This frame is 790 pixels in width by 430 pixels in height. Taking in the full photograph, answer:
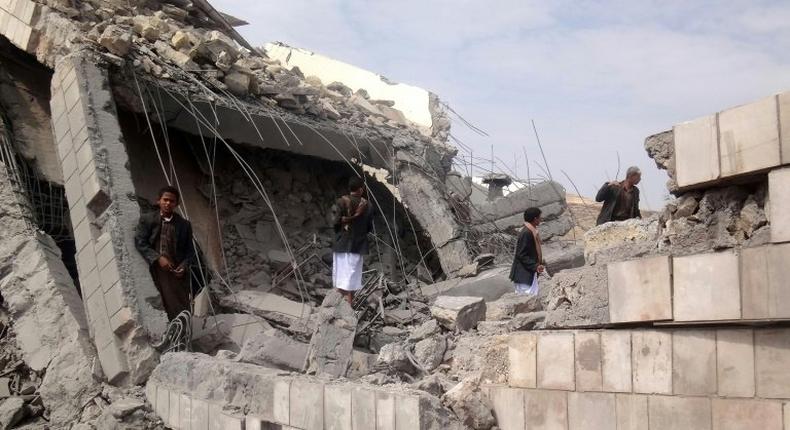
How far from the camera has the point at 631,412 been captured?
347 centimetres

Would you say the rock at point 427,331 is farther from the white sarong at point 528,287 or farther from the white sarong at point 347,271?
the white sarong at point 347,271

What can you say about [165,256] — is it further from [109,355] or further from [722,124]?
[722,124]

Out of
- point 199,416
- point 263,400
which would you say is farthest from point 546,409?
point 199,416

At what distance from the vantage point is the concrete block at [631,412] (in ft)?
11.2

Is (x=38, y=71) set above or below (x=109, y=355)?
above

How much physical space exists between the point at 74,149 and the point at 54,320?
1350 millimetres

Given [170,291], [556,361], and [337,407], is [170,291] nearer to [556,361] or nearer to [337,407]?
[337,407]

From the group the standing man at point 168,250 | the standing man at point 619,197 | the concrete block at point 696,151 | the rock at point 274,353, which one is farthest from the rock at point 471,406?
the standing man at point 619,197

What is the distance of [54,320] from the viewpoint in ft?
21.8

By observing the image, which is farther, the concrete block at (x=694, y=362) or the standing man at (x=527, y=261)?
the standing man at (x=527, y=261)

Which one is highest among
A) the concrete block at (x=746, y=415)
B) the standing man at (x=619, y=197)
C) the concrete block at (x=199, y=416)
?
the standing man at (x=619, y=197)

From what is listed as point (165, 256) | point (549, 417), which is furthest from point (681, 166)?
point (165, 256)

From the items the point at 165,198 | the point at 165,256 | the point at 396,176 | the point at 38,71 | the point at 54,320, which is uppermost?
the point at 38,71

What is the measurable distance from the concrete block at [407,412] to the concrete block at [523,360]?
0.53m
